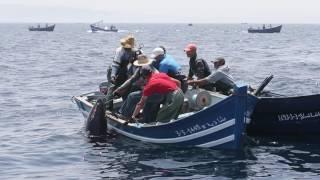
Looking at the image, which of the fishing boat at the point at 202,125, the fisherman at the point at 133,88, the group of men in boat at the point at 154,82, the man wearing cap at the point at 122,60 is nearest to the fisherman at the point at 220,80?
the group of men in boat at the point at 154,82

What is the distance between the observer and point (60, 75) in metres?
35.3

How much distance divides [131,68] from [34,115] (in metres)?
5.38

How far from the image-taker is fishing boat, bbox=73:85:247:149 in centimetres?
1352

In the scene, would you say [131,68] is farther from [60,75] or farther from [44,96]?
[60,75]

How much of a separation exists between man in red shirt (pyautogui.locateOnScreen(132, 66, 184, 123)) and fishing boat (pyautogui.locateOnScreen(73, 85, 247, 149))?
24 cm

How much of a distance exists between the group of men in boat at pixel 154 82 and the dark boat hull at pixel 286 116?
42.9 inches

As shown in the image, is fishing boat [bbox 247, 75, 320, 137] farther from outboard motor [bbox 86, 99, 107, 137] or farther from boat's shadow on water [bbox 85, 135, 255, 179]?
outboard motor [bbox 86, 99, 107, 137]

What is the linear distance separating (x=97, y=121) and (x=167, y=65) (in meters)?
2.53

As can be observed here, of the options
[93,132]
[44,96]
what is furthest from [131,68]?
[44,96]

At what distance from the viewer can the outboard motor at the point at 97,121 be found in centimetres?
1622

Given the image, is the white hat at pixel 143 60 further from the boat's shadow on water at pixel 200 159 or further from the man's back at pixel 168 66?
the boat's shadow on water at pixel 200 159

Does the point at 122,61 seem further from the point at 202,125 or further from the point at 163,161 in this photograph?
the point at 163,161

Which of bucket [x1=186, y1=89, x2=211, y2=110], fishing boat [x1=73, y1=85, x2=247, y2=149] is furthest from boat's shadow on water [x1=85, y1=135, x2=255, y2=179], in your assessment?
bucket [x1=186, y1=89, x2=211, y2=110]

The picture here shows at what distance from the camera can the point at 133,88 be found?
15977 millimetres
